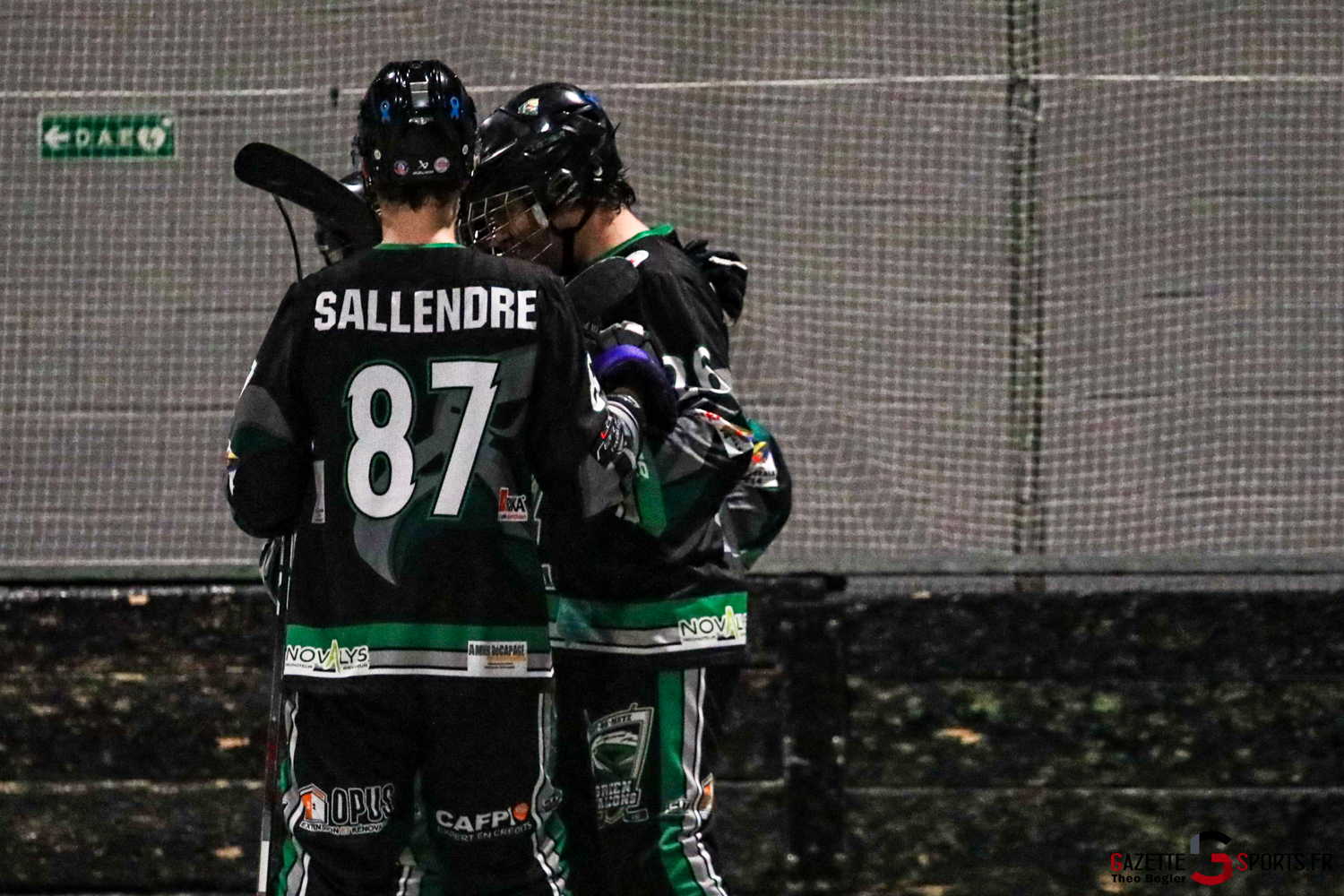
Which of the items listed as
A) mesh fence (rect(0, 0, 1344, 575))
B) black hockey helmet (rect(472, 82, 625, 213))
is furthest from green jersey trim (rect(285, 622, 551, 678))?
mesh fence (rect(0, 0, 1344, 575))

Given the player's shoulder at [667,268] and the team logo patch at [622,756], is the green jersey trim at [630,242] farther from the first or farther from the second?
the team logo patch at [622,756]

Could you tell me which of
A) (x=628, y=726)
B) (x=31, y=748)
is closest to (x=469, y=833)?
(x=628, y=726)

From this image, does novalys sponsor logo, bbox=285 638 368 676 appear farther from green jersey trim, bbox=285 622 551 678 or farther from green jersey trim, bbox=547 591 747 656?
green jersey trim, bbox=547 591 747 656

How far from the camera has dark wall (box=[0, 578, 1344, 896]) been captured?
418 centimetres

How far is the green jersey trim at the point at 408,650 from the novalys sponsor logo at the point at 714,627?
506 mm

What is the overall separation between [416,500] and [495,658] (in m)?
0.27

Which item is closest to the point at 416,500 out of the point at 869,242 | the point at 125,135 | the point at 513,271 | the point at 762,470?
the point at 513,271

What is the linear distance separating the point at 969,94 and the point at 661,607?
2292 millimetres

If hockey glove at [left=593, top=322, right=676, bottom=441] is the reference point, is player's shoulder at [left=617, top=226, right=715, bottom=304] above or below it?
above

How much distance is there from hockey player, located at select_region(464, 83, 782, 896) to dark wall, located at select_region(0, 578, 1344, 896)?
4.20 ft

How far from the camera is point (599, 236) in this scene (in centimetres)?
302

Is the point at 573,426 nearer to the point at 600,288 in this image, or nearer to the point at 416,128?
the point at 600,288

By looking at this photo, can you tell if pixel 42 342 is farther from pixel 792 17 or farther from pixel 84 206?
pixel 792 17

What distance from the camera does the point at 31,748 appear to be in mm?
4285
